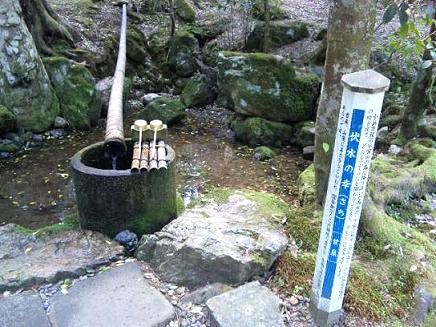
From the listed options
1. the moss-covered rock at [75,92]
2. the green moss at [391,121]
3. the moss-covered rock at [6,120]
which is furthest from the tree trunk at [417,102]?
the moss-covered rock at [6,120]

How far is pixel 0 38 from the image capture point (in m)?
7.40

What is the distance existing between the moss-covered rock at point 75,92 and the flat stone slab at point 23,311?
5.59m

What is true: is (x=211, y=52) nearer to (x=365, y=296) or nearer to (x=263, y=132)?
(x=263, y=132)

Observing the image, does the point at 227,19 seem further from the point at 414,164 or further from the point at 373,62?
the point at 414,164

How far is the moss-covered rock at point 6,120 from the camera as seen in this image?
7171 mm

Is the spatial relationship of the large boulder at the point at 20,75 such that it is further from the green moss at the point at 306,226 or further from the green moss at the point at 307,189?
the green moss at the point at 306,226

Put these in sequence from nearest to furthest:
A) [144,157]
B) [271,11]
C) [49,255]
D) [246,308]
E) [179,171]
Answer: [246,308] → [49,255] → [144,157] → [179,171] → [271,11]

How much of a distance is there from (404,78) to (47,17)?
7.98m

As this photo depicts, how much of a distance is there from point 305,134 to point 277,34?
12.7 feet

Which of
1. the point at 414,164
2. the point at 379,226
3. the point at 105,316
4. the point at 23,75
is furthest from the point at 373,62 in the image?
the point at 105,316

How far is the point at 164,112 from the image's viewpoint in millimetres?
8461

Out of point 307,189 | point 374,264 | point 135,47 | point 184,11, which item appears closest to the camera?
point 374,264

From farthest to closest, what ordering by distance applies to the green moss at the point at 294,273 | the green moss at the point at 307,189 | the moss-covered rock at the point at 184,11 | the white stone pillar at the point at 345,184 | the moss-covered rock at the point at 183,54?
the moss-covered rock at the point at 184,11, the moss-covered rock at the point at 183,54, the green moss at the point at 307,189, the green moss at the point at 294,273, the white stone pillar at the point at 345,184

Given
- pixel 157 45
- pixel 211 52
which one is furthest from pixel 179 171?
pixel 157 45
